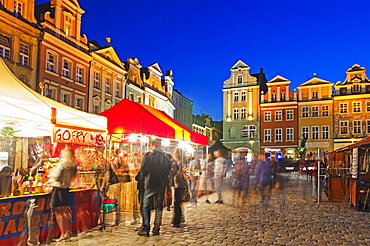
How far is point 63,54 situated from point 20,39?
154 inches

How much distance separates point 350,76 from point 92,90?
32035mm

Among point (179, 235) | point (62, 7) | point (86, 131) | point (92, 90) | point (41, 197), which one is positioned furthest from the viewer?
point (92, 90)

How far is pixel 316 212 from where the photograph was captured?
10.4 metres

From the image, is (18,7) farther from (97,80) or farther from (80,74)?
(97,80)


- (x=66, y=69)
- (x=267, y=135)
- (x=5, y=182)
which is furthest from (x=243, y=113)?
(x=5, y=182)

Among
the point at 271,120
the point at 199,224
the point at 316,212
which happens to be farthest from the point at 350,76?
the point at 199,224

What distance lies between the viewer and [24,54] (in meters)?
21.9

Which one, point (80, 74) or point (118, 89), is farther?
point (118, 89)

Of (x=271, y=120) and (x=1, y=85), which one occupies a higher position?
(x=271, y=120)

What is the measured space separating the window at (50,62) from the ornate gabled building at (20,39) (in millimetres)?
1033

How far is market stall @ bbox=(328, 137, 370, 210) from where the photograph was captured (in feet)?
35.3

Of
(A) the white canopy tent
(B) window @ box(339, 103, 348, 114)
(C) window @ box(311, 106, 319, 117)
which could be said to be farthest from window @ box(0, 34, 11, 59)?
(B) window @ box(339, 103, 348, 114)

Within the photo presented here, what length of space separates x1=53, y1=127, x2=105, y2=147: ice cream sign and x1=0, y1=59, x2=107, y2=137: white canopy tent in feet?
0.54

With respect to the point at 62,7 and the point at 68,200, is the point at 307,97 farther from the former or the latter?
the point at 68,200
